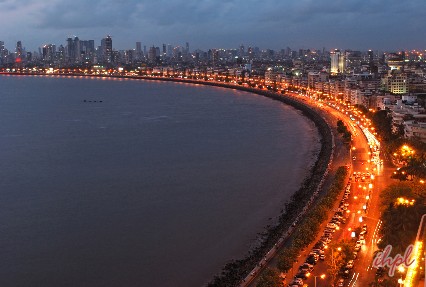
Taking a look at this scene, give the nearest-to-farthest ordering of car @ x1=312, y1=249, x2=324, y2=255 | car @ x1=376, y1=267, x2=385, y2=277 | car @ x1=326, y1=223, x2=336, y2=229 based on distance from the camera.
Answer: car @ x1=376, y1=267, x2=385, y2=277 → car @ x1=312, y1=249, x2=324, y2=255 → car @ x1=326, y1=223, x2=336, y2=229

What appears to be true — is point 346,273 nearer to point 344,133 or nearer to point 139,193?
point 139,193

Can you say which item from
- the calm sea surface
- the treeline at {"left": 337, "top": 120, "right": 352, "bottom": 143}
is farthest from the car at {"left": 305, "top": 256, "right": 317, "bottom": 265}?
the treeline at {"left": 337, "top": 120, "right": 352, "bottom": 143}

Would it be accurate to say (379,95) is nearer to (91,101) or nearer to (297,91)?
(297,91)

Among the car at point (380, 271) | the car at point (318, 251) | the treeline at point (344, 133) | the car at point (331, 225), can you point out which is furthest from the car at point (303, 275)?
the treeline at point (344, 133)

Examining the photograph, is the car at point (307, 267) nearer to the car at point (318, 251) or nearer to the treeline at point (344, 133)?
the car at point (318, 251)

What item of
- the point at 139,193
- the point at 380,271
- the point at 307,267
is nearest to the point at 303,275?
the point at 307,267

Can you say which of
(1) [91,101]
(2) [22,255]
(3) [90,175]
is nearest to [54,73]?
(1) [91,101]

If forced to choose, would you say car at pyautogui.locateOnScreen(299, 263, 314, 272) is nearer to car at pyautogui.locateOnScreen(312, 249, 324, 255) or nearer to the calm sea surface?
car at pyautogui.locateOnScreen(312, 249, 324, 255)

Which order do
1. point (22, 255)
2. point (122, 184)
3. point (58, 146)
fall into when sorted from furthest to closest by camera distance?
point (58, 146) → point (122, 184) → point (22, 255)
